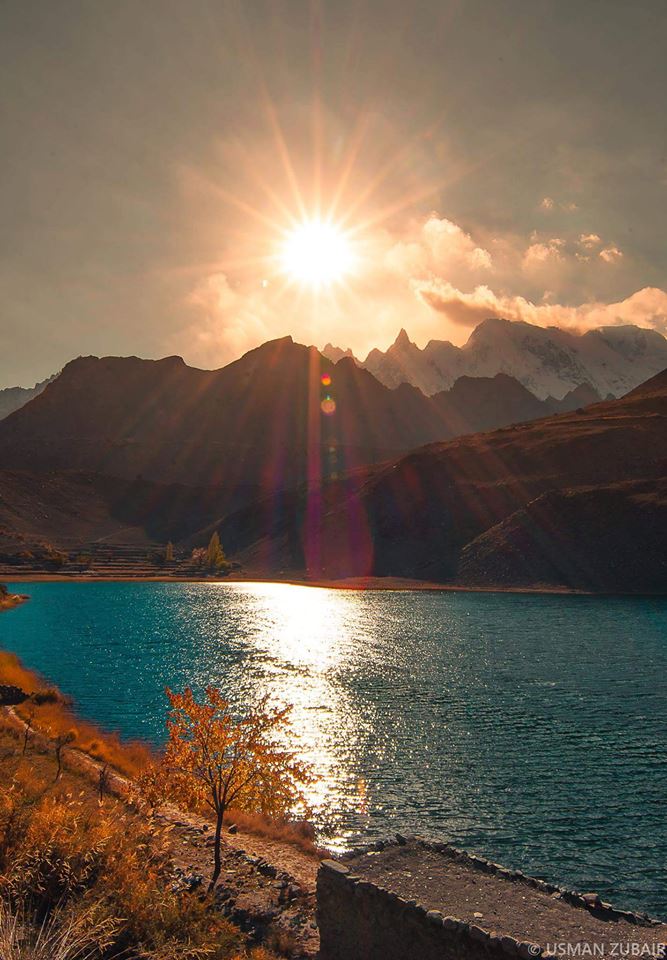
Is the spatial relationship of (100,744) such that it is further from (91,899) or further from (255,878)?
(91,899)

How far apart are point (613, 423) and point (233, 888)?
625 ft

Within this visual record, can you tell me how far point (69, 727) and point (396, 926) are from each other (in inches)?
1223

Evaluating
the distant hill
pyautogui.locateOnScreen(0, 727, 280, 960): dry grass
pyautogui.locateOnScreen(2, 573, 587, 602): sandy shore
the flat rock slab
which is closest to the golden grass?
pyautogui.locateOnScreen(0, 727, 280, 960): dry grass

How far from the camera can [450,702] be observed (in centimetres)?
5209

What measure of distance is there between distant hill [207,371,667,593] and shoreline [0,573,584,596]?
2.56 m

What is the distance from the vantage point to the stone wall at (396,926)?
13594 millimetres

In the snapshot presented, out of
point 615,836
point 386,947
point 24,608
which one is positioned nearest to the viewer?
point 386,947

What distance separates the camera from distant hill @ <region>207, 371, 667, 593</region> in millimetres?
143500

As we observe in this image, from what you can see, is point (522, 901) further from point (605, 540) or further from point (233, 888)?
point (605, 540)

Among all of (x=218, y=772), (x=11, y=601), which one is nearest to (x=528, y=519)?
(x=11, y=601)

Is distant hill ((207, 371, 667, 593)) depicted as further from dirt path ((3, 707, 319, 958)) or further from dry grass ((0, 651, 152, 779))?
dirt path ((3, 707, 319, 958))

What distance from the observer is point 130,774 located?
32.5 metres

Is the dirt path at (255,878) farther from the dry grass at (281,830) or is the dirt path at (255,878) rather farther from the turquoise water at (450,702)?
the turquoise water at (450,702)

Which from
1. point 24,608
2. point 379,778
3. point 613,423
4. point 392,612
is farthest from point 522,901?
point 613,423
